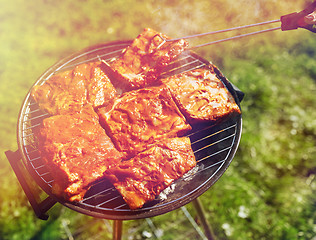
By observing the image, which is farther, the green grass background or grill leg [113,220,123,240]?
the green grass background

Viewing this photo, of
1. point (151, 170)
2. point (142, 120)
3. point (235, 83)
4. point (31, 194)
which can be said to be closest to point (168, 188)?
point (151, 170)

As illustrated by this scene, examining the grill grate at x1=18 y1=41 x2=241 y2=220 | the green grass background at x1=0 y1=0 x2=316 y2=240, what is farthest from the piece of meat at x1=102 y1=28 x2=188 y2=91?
the green grass background at x1=0 y1=0 x2=316 y2=240

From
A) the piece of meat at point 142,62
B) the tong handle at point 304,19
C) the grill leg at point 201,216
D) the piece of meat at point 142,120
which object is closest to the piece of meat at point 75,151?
the piece of meat at point 142,120

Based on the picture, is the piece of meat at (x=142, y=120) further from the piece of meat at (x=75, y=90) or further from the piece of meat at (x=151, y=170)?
the piece of meat at (x=75, y=90)

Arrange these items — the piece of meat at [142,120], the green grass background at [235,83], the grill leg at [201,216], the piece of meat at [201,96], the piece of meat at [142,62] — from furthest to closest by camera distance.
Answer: the green grass background at [235,83], the grill leg at [201,216], the piece of meat at [142,62], the piece of meat at [201,96], the piece of meat at [142,120]

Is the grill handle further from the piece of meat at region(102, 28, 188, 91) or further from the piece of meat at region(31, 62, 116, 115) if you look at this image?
the piece of meat at region(102, 28, 188, 91)

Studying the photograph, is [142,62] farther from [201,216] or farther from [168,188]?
[201,216]
